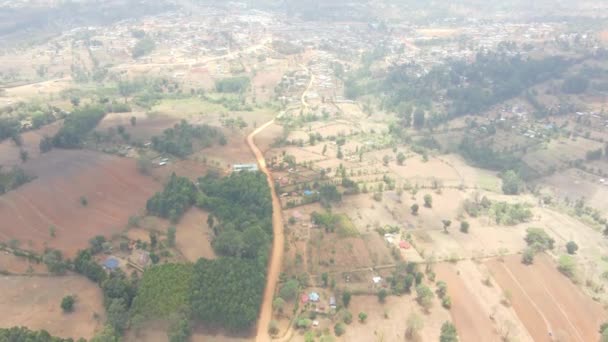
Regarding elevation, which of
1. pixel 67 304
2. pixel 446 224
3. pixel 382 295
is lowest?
pixel 382 295

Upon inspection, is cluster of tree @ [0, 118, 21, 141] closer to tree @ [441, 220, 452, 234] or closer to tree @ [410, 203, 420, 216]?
tree @ [410, 203, 420, 216]

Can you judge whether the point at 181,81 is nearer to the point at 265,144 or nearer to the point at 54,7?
the point at 265,144

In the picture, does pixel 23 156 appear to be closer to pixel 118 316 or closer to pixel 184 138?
pixel 184 138

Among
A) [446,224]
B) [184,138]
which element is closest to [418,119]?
[446,224]

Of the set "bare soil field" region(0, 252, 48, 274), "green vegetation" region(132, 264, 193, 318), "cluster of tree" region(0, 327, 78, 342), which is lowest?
"bare soil field" region(0, 252, 48, 274)

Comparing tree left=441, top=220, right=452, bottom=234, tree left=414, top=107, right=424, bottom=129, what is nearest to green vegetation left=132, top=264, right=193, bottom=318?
tree left=441, top=220, right=452, bottom=234

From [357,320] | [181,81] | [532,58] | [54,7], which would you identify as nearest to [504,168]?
[357,320]
